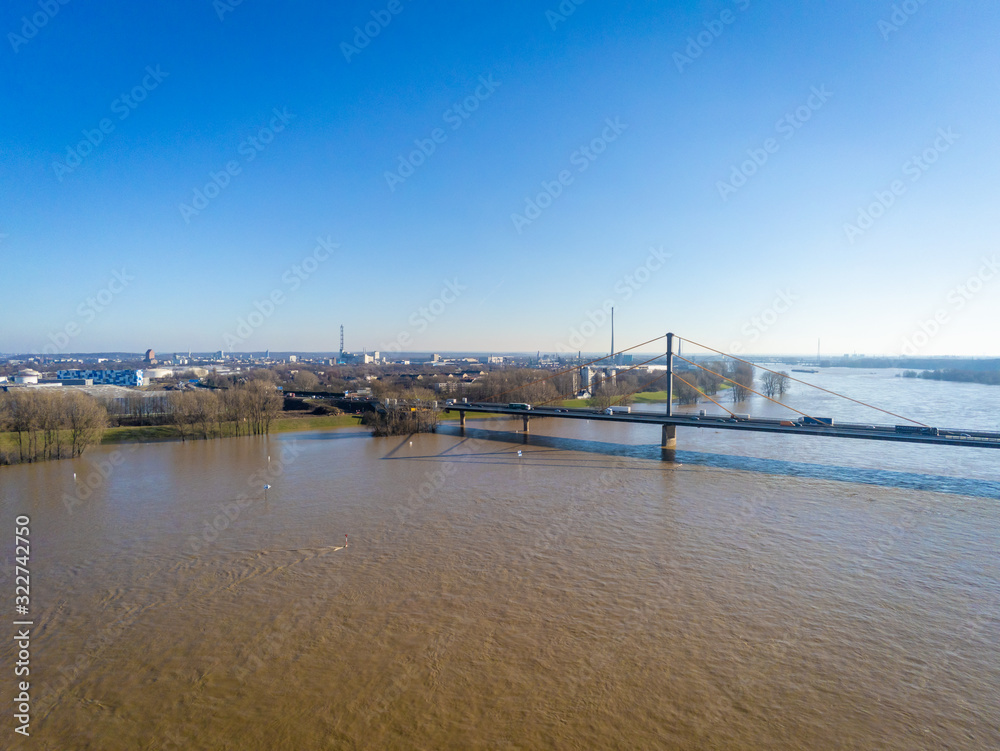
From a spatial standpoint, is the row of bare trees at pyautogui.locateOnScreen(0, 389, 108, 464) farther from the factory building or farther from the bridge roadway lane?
the factory building

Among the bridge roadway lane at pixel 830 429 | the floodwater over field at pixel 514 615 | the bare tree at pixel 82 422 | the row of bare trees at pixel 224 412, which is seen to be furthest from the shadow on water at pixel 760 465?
the bare tree at pixel 82 422

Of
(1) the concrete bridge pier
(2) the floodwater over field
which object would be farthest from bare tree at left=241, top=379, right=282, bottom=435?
(1) the concrete bridge pier

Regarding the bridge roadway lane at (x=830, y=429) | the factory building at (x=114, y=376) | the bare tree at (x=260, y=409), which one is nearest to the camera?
the bridge roadway lane at (x=830, y=429)

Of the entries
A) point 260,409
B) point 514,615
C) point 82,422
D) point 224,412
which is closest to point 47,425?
point 82,422

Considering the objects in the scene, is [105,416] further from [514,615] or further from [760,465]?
[760,465]

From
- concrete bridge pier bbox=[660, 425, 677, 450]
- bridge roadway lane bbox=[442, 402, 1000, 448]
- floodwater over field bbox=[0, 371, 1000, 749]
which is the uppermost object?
bridge roadway lane bbox=[442, 402, 1000, 448]

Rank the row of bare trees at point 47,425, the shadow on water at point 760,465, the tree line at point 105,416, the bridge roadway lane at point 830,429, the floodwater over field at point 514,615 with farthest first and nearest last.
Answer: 1. the tree line at point 105,416
2. the row of bare trees at point 47,425
3. the bridge roadway lane at point 830,429
4. the shadow on water at point 760,465
5. the floodwater over field at point 514,615

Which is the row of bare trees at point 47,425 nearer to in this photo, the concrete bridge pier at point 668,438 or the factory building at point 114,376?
the concrete bridge pier at point 668,438
